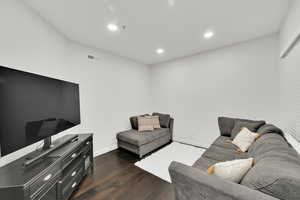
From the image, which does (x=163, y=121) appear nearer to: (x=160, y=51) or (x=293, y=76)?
(x=160, y=51)

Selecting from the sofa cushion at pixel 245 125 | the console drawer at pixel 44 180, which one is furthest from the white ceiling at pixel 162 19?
the console drawer at pixel 44 180

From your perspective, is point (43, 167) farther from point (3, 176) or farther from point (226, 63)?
point (226, 63)

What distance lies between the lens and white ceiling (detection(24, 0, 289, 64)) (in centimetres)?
168

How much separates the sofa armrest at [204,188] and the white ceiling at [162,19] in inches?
78.5

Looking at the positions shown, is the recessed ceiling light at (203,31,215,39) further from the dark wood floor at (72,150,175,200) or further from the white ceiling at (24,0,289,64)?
the dark wood floor at (72,150,175,200)

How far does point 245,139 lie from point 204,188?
1.83 m

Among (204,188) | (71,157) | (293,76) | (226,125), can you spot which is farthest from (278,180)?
(226,125)

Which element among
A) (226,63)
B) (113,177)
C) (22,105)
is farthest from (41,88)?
(226,63)

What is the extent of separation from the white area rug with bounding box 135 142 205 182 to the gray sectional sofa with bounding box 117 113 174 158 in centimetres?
19

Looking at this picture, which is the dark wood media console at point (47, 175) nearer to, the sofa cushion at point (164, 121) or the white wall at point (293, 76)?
the sofa cushion at point (164, 121)

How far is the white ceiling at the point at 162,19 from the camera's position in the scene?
168 centimetres

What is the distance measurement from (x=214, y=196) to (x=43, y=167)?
5.17 ft

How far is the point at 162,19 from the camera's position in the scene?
200 centimetres

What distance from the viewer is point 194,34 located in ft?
8.25
